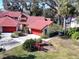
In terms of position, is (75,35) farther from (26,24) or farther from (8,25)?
(8,25)

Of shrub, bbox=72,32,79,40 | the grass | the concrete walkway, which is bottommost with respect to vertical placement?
the concrete walkway

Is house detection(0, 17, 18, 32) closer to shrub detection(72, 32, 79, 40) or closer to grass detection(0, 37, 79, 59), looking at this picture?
shrub detection(72, 32, 79, 40)


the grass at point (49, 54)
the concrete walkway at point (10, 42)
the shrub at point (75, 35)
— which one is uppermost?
the shrub at point (75, 35)

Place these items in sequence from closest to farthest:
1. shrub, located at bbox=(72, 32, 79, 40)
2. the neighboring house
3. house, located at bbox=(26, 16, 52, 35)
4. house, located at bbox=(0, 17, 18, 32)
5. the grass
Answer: the grass → shrub, located at bbox=(72, 32, 79, 40) → house, located at bbox=(26, 16, 52, 35) → the neighboring house → house, located at bbox=(0, 17, 18, 32)

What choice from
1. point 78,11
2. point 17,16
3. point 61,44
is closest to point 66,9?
point 78,11

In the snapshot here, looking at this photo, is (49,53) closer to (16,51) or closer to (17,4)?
(16,51)

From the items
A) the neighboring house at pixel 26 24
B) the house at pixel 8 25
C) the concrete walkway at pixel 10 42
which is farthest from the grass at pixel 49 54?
the house at pixel 8 25

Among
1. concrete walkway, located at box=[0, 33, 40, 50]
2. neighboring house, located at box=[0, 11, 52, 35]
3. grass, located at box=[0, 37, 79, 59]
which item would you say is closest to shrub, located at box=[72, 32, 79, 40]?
grass, located at box=[0, 37, 79, 59]

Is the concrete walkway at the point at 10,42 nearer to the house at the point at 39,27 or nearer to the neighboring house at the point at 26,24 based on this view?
the house at the point at 39,27

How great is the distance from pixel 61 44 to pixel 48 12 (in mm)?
39539

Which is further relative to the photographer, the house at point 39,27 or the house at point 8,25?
the house at point 8,25

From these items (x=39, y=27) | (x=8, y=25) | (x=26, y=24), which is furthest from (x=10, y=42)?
(x=26, y=24)

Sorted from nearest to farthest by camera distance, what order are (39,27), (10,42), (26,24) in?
(10,42), (39,27), (26,24)

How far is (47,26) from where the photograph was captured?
52812 mm
